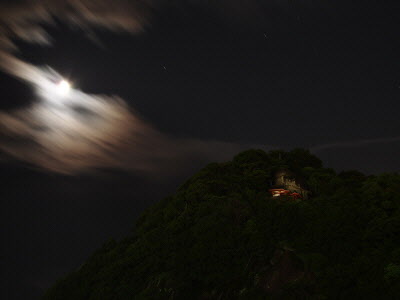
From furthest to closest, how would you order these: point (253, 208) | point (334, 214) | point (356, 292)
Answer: point (253, 208) < point (334, 214) < point (356, 292)

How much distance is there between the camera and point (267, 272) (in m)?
30.0

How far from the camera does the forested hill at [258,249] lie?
Result: 90.6ft

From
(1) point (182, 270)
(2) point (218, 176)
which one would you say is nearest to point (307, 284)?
(1) point (182, 270)

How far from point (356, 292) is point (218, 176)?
24.7m

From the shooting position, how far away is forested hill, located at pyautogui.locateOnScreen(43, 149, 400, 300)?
27625 millimetres

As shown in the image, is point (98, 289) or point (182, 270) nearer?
point (182, 270)

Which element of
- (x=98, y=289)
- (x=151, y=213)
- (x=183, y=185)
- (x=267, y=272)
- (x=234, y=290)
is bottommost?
(x=98, y=289)

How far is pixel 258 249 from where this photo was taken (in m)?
32.2

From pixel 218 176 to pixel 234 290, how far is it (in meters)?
19.6

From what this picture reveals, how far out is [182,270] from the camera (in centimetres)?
3366

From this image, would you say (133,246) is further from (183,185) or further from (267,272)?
(267,272)

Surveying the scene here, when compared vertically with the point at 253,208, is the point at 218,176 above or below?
above

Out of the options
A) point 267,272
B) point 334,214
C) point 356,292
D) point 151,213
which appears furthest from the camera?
point 151,213

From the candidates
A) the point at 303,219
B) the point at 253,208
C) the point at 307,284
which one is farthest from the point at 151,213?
the point at 307,284
